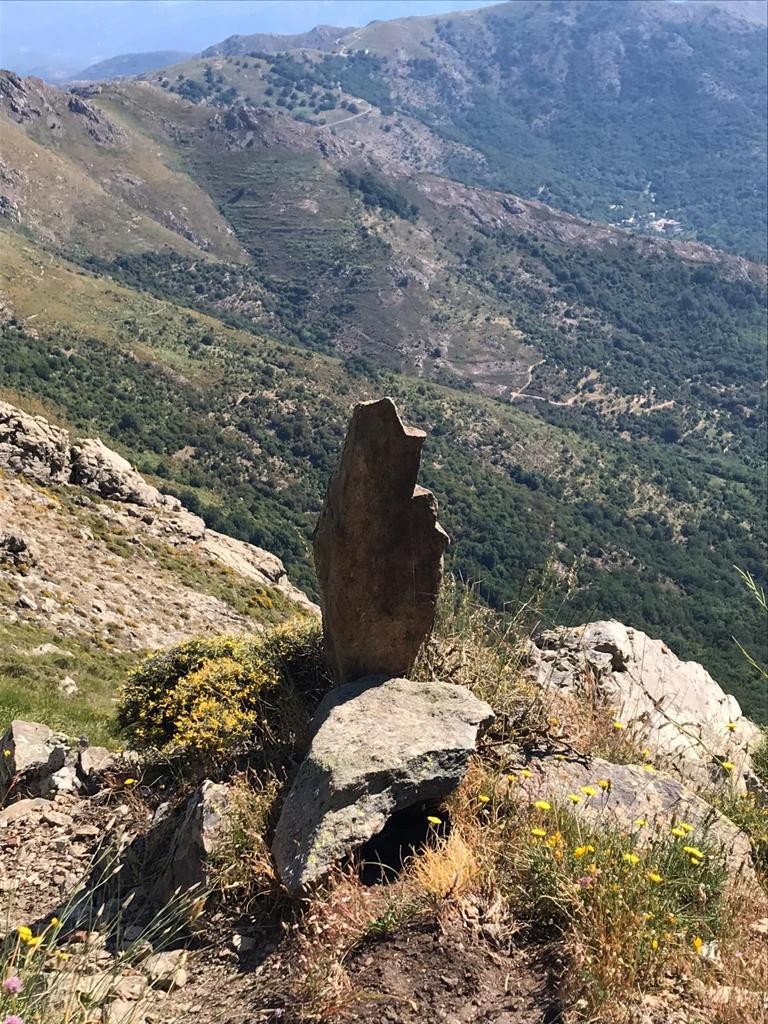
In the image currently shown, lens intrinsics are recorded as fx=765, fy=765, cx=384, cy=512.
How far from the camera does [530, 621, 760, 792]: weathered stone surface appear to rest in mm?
7086

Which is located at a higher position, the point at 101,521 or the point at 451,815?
the point at 451,815

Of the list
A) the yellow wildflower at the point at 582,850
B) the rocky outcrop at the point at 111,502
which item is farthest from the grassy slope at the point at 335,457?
the yellow wildflower at the point at 582,850

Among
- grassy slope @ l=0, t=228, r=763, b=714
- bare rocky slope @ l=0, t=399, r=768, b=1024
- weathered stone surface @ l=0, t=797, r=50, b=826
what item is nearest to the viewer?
bare rocky slope @ l=0, t=399, r=768, b=1024

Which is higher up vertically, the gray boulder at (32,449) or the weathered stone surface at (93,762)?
the weathered stone surface at (93,762)

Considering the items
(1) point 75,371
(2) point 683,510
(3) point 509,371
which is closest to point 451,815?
(1) point 75,371

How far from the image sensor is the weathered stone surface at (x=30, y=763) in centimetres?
691

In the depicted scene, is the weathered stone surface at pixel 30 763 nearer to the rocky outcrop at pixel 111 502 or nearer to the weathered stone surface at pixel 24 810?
the weathered stone surface at pixel 24 810

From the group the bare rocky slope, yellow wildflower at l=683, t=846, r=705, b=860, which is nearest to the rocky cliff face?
the bare rocky slope

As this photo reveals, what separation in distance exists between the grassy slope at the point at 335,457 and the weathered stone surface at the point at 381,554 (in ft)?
155

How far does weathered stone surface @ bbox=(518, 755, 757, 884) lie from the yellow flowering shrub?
1942mm

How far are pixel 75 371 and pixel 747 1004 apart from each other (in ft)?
283

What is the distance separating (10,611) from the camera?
57.8 feet

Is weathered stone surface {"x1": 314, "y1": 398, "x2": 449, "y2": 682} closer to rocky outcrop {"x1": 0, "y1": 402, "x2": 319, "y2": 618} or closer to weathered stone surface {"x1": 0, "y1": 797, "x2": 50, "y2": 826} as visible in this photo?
weathered stone surface {"x1": 0, "y1": 797, "x2": 50, "y2": 826}

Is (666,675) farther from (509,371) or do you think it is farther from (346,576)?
(509,371)
